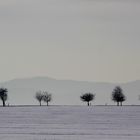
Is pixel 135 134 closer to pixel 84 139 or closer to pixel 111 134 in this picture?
pixel 111 134

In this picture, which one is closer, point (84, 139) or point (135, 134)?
point (84, 139)

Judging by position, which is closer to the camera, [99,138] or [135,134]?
[99,138]

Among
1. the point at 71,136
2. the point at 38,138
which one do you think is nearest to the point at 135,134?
the point at 71,136

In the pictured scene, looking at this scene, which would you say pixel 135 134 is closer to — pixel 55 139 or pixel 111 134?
pixel 111 134

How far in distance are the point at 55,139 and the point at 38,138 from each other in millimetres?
1837

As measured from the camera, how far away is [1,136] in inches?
2402

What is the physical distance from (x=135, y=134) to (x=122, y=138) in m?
5.31

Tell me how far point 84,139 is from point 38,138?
15.3ft

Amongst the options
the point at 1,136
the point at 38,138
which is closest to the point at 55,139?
the point at 38,138

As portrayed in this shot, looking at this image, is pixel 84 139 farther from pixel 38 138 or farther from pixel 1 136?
pixel 1 136

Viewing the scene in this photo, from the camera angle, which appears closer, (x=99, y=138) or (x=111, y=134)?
(x=99, y=138)

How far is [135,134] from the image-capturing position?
63.8 metres

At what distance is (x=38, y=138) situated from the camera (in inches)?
2317

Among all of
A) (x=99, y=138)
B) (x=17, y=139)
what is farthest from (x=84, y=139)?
(x=17, y=139)
